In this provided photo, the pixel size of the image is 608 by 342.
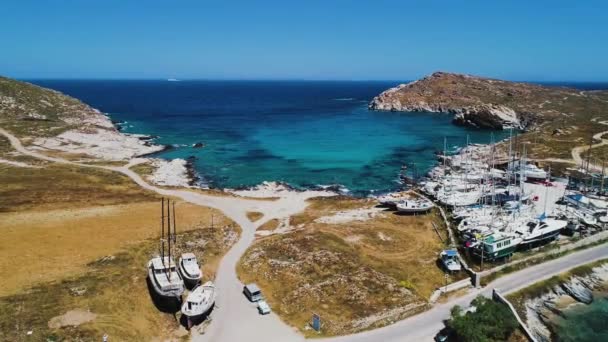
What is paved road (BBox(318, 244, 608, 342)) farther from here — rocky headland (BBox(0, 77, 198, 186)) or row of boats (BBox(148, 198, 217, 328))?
rocky headland (BBox(0, 77, 198, 186))

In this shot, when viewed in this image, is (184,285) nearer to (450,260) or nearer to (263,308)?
(263,308)

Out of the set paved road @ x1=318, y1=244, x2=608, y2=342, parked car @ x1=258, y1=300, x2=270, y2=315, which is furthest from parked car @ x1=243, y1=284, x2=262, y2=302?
paved road @ x1=318, y1=244, x2=608, y2=342

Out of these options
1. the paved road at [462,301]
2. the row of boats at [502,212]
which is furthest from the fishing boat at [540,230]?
the paved road at [462,301]

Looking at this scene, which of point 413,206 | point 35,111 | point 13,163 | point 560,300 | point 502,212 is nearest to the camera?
point 560,300

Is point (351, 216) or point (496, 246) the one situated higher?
point (496, 246)

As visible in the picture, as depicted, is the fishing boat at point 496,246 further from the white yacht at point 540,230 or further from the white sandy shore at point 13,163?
the white sandy shore at point 13,163

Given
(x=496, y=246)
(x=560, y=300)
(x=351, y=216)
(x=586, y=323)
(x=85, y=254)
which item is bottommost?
(x=586, y=323)

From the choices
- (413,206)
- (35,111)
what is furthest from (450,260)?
(35,111)
